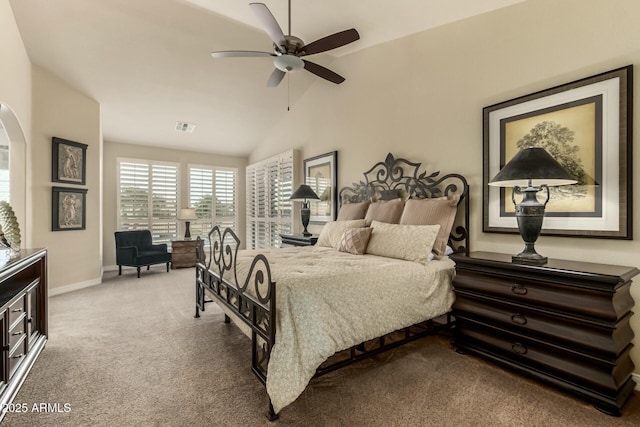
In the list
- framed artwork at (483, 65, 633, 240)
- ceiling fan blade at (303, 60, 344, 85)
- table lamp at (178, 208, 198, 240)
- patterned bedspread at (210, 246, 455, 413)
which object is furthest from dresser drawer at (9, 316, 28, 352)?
table lamp at (178, 208, 198, 240)

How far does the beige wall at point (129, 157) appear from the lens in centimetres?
621

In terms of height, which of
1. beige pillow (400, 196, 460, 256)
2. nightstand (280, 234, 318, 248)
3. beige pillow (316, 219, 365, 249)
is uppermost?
beige pillow (400, 196, 460, 256)

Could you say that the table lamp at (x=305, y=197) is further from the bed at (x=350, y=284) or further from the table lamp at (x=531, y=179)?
the table lamp at (x=531, y=179)

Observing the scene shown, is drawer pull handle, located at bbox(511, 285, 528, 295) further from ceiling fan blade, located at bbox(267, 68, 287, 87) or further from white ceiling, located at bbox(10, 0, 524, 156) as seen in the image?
ceiling fan blade, located at bbox(267, 68, 287, 87)

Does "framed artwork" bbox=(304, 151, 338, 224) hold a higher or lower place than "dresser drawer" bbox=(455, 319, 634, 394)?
higher

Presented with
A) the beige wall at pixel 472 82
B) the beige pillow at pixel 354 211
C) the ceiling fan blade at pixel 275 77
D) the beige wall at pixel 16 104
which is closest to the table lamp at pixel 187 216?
the beige wall at pixel 16 104

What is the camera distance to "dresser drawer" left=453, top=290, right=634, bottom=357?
5.89 ft

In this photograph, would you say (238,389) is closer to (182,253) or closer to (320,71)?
(320,71)

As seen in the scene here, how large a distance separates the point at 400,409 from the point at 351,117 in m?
3.66

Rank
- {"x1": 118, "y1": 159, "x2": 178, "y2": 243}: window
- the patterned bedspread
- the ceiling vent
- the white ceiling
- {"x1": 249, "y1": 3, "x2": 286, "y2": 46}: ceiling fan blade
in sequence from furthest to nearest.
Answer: {"x1": 118, "y1": 159, "x2": 178, "y2": 243}: window → the ceiling vent → the white ceiling → {"x1": 249, "y1": 3, "x2": 286, "y2": 46}: ceiling fan blade → the patterned bedspread

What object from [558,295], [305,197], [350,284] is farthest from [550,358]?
[305,197]

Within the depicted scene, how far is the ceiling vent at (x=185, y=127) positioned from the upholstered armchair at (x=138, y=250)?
2197mm

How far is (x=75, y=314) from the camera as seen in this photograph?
3.57 meters

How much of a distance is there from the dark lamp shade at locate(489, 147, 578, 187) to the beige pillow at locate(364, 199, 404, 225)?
1331mm
